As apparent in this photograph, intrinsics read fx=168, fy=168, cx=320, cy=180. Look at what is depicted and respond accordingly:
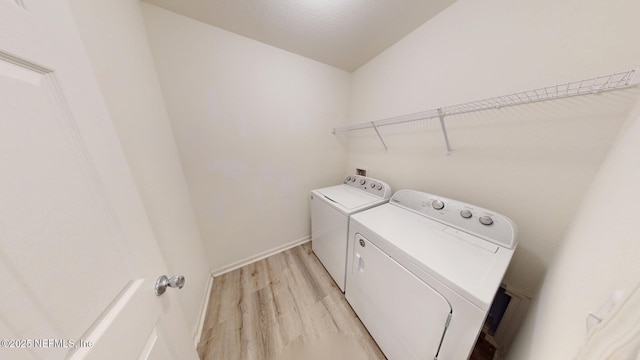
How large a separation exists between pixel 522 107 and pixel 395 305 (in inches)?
54.3

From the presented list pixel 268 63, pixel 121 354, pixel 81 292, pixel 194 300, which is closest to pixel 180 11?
pixel 268 63

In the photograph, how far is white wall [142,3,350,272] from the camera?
53.5 inches

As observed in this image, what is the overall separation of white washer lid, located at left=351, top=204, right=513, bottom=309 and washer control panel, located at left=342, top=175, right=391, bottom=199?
1.32 ft

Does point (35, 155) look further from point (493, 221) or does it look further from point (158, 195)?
point (493, 221)

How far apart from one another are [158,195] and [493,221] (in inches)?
79.3

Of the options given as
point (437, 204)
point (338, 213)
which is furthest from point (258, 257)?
point (437, 204)

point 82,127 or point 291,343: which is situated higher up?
point 82,127

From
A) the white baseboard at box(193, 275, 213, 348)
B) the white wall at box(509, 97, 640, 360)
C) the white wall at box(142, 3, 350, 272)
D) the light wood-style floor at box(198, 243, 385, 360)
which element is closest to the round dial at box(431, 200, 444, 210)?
the white wall at box(509, 97, 640, 360)

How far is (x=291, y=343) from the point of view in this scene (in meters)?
1.28

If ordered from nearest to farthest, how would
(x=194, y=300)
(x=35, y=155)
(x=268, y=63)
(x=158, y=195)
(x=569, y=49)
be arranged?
(x=35, y=155), (x=569, y=49), (x=158, y=195), (x=194, y=300), (x=268, y=63)

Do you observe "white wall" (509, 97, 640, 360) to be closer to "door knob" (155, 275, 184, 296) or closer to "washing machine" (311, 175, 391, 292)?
"washing machine" (311, 175, 391, 292)

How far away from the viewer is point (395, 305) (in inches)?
39.9

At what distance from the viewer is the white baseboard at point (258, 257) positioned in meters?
1.87

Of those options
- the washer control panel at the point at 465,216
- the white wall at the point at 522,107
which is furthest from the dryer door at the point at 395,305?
the white wall at the point at 522,107
